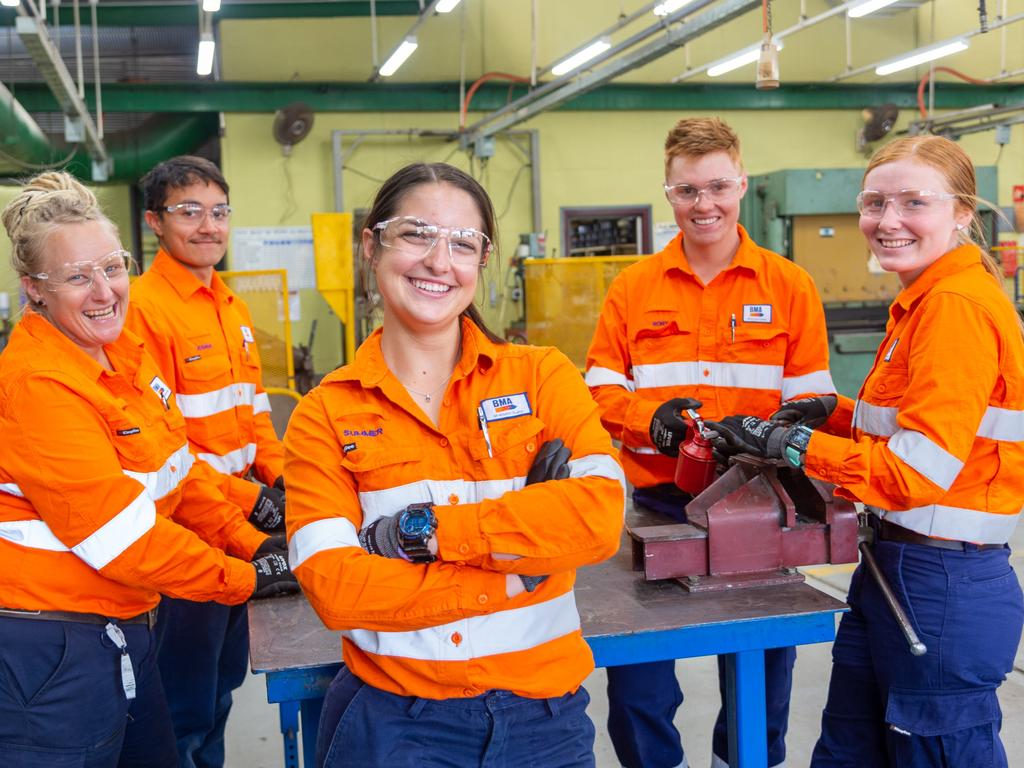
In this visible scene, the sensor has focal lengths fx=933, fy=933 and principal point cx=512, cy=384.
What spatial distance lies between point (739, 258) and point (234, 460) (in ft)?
4.89

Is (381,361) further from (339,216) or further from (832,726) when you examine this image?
(339,216)

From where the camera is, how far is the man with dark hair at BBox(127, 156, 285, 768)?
245 cm

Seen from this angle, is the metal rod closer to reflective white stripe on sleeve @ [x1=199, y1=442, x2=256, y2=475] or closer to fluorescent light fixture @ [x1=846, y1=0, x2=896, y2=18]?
reflective white stripe on sleeve @ [x1=199, y1=442, x2=256, y2=475]

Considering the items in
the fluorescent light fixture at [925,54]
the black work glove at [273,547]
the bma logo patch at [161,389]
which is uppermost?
the fluorescent light fixture at [925,54]

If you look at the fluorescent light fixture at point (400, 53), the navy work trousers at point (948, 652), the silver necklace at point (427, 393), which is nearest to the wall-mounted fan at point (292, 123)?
the fluorescent light fixture at point (400, 53)

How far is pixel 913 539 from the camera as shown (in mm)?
1837

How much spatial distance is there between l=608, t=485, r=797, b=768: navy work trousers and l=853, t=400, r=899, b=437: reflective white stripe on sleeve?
56 cm

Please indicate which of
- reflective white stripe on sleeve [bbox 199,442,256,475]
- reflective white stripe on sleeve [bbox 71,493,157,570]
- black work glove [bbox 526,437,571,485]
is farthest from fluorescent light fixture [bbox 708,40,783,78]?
reflective white stripe on sleeve [bbox 71,493,157,570]

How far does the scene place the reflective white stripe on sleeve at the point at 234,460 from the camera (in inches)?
100

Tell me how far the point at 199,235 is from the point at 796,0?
8501 mm

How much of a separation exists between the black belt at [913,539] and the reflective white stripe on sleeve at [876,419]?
186 millimetres

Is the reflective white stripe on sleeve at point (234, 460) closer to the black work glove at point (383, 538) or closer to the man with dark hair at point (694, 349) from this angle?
the man with dark hair at point (694, 349)

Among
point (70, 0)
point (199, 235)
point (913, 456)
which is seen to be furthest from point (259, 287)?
point (913, 456)

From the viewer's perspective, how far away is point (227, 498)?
2.35 m
